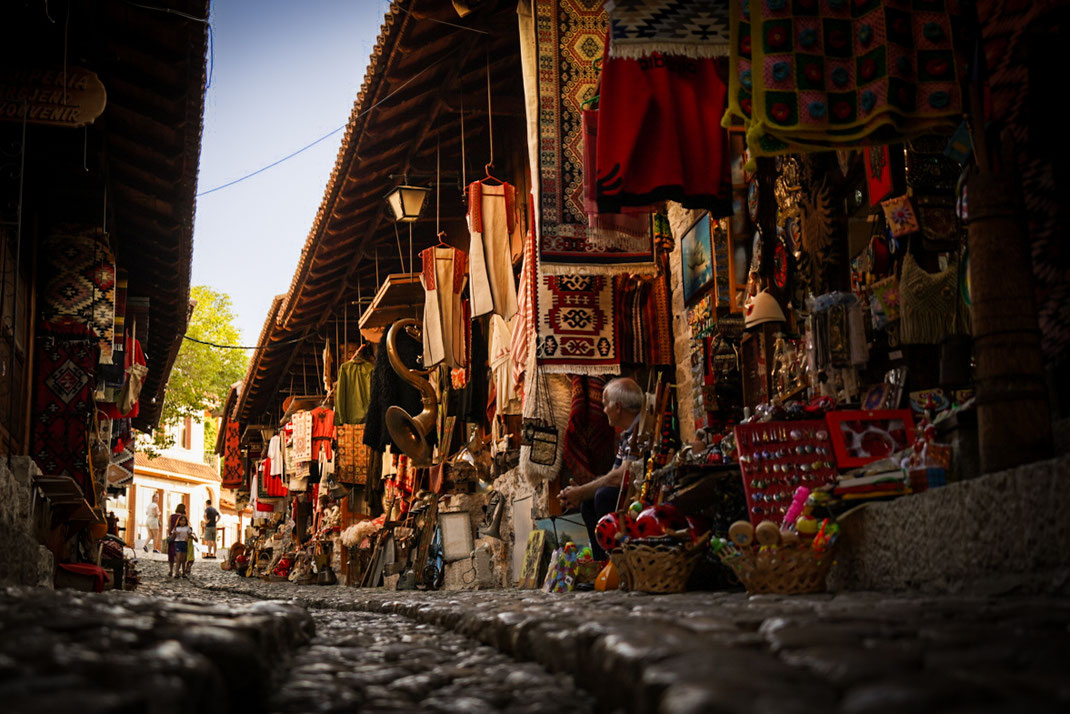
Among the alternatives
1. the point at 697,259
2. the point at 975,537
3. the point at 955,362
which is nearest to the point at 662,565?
the point at 955,362

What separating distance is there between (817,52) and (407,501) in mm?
11280

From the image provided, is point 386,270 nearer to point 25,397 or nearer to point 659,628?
point 25,397

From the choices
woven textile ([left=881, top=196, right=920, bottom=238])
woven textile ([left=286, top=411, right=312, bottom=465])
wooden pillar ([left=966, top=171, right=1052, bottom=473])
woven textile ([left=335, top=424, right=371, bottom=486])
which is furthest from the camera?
woven textile ([left=286, top=411, right=312, bottom=465])

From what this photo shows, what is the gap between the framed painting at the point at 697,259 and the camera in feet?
25.7

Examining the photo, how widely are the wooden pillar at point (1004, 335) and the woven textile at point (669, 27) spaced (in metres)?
1.89

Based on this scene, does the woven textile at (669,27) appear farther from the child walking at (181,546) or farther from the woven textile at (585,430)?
the child walking at (181,546)

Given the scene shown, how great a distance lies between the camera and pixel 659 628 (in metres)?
2.55

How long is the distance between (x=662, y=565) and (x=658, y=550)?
76 millimetres

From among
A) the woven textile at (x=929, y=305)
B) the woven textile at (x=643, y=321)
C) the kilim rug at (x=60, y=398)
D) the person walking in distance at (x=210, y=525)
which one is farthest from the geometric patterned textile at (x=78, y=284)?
the person walking in distance at (x=210, y=525)

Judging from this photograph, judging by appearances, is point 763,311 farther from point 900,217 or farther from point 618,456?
point 618,456

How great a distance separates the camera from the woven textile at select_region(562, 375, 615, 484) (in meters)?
8.92

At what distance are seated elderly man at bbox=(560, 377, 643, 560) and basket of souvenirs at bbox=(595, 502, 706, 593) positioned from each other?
133 centimetres

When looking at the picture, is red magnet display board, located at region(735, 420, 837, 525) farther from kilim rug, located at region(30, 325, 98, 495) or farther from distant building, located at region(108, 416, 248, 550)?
distant building, located at region(108, 416, 248, 550)


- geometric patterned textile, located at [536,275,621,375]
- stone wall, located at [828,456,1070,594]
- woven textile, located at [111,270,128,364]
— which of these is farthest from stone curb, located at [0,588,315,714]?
woven textile, located at [111,270,128,364]
